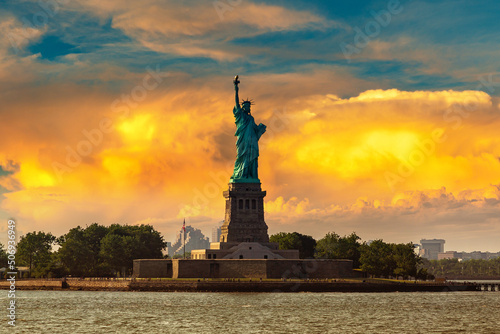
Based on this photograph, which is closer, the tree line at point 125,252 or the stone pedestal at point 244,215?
the stone pedestal at point 244,215

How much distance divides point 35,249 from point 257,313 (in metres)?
90.6

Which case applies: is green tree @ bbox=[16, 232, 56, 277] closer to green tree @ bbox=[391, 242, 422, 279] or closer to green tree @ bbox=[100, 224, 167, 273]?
green tree @ bbox=[100, 224, 167, 273]

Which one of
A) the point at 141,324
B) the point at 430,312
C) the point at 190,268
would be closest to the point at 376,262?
the point at 190,268

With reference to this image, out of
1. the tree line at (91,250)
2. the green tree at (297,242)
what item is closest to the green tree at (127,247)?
the tree line at (91,250)

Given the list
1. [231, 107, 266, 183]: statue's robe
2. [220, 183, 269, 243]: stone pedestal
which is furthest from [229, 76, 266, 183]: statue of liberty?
[220, 183, 269, 243]: stone pedestal

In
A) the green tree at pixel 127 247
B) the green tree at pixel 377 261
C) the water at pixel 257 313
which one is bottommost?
the water at pixel 257 313

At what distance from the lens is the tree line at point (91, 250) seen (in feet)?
503

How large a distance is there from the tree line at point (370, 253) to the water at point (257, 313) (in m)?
19.9

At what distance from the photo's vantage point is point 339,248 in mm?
156250

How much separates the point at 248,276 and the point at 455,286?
129 feet

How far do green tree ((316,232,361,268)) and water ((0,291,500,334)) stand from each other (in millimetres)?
33764

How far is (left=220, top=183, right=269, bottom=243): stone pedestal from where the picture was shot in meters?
132

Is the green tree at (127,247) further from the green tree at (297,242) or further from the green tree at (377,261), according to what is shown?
the green tree at (377,261)

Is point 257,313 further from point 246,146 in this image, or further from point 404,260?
point 404,260
